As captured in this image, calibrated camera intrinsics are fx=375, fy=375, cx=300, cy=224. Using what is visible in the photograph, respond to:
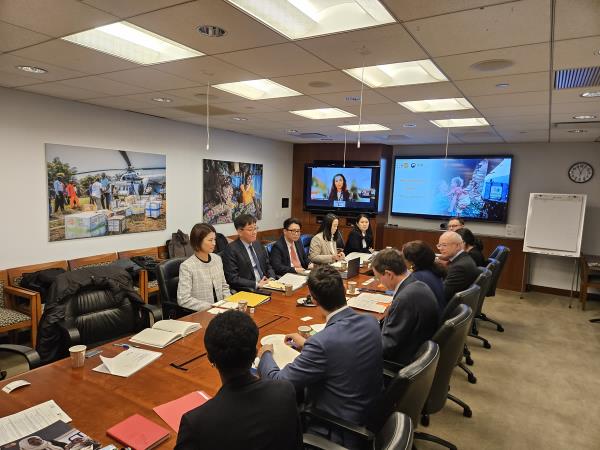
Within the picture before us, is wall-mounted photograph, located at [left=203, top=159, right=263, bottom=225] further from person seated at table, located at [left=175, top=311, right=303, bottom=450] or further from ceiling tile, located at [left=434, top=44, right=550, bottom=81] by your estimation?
person seated at table, located at [left=175, top=311, right=303, bottom=450]

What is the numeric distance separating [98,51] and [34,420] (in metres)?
2.30

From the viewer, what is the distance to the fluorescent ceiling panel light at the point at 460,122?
15.7ft

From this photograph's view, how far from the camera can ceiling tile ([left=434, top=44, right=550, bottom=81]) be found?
2.28 metres

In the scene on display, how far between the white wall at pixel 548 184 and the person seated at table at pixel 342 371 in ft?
20.8

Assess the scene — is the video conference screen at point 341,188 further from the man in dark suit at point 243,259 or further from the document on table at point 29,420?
the document on table at point 29,420

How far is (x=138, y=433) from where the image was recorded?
1.36m

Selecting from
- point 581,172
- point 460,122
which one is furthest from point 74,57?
point 581,172

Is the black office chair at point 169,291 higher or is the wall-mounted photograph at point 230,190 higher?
the wall-mounted photograph at point 230,190

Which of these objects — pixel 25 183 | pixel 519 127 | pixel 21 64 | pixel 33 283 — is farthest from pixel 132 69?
pixel 519 127

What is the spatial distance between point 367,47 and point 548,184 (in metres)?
5.85

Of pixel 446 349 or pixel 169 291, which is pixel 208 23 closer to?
pixel 169 291

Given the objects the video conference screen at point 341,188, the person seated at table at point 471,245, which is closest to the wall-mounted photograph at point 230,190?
the video conference screen at point 341,188

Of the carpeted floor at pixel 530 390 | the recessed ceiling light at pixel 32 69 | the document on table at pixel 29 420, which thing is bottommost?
the carpeted floor at pixel 530 390

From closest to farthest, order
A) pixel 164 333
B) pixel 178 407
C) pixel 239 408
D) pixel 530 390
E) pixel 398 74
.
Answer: pixel 239 408, pixel 178 407, pixel 164 333, pixel 398 74, pixel 530 390
